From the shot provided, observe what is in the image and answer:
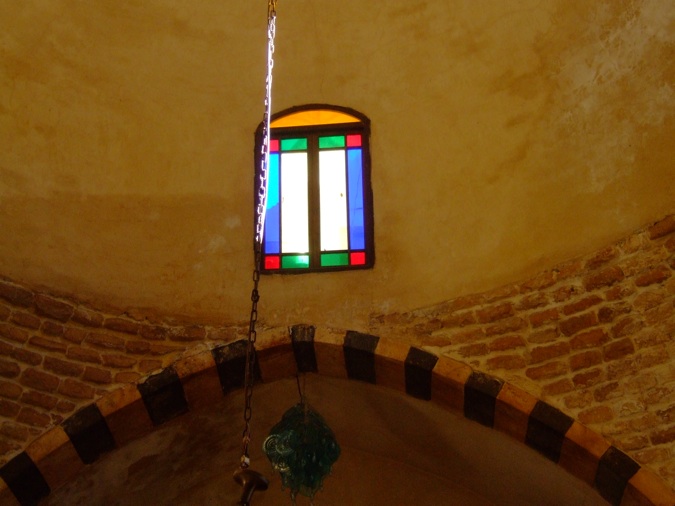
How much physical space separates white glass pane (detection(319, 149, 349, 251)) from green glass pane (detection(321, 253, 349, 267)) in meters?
0.06

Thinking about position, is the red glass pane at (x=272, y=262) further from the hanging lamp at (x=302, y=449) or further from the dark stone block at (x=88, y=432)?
the dark stone block at (x=88, y=432)

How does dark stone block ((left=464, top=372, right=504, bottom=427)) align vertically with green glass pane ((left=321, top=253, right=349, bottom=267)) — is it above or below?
below

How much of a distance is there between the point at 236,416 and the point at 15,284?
193 cm

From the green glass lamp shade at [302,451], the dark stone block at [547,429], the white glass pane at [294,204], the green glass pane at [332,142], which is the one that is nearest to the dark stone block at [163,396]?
the green glass lamp shade at [302,451]

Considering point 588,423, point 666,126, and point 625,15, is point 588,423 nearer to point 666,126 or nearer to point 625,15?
point 666,126

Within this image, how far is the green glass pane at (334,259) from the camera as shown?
22.6 feet

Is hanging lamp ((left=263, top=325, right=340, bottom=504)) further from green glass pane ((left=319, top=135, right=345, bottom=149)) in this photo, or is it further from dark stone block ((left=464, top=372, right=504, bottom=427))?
green glass pane ((left=319, top=135, right=345, bottom=149))

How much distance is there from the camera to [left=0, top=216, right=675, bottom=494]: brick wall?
220 inches

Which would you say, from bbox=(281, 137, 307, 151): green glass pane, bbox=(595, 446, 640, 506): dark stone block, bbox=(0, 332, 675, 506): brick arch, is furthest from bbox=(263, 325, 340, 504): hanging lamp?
bbox=(595, 446, 640, 506): dark stone block

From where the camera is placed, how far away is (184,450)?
6.77m

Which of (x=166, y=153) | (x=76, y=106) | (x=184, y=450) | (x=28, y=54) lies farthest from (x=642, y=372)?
(x=28, y=54)

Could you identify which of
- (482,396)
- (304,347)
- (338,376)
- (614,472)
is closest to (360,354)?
(338,376)

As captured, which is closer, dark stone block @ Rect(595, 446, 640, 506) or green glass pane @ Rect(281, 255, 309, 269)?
dark stone block @ Rect(595, 446, 640, 506)

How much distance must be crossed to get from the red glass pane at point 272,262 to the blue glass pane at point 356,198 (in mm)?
595
